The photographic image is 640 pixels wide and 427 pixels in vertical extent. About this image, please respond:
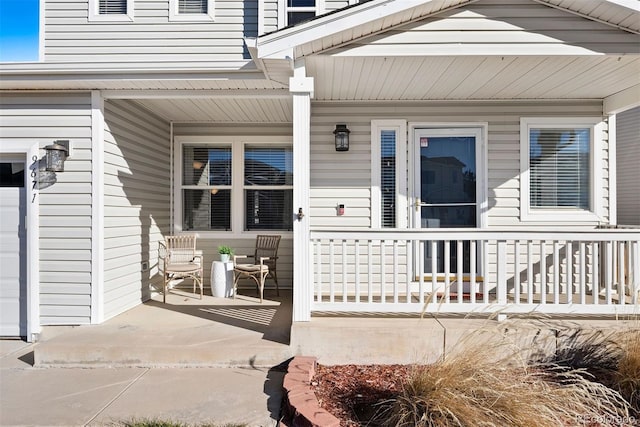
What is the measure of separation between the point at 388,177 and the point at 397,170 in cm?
15

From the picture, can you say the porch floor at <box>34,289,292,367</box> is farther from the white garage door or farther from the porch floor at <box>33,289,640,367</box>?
the white garage door

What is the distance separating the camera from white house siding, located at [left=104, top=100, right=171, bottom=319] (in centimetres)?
437

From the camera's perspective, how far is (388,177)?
16.5 ft

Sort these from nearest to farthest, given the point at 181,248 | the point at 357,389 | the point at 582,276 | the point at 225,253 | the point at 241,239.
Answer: the point at 357,389
the point at 582,276
the point at 225,253
the point at 181,248
the point at 241,239

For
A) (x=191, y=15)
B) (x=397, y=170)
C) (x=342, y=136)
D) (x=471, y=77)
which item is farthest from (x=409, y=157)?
(x=191, y=15)

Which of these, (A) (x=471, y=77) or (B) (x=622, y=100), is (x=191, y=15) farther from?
(B) (x=622, y=100)

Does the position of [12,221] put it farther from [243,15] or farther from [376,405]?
[376,405]

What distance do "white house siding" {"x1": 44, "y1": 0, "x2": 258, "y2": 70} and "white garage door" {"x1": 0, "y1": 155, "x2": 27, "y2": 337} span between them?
1.59 m

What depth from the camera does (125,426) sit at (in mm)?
2494

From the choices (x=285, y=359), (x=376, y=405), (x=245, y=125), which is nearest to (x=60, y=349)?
(x=285, y=359)

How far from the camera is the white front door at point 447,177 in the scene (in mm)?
5035

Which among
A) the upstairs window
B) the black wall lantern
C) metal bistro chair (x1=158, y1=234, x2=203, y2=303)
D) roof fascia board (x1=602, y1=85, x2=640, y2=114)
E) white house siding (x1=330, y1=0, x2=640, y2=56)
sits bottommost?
metal bistro chair (x1=158, y1=234, x2=203, y2=303)

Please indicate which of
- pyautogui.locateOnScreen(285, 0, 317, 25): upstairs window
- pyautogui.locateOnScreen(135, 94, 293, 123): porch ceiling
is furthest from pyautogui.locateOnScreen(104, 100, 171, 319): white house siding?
pyautogui.locateOnScreen(285, 0, 317, 25): upstairs window

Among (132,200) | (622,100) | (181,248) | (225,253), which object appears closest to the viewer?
(622,100)
